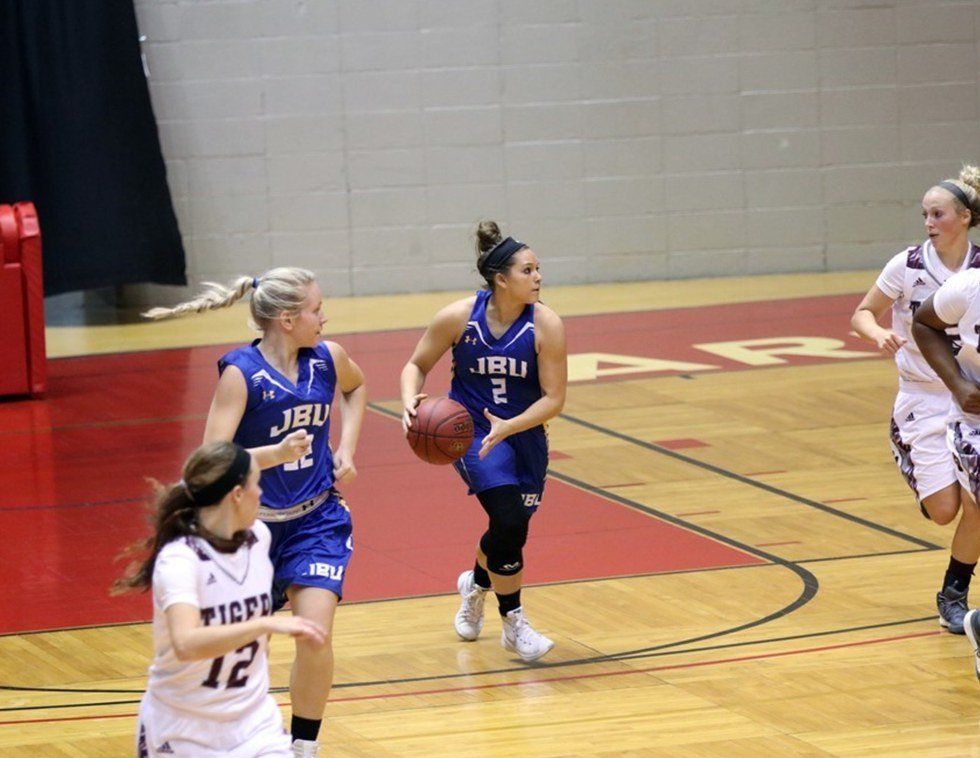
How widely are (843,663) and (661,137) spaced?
34.0 ft

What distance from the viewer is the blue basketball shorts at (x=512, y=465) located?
6.30m

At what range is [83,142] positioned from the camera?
14570 millimetres

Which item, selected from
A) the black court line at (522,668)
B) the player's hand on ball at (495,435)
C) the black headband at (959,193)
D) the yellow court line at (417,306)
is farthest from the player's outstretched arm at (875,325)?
the yellow court line at (417,306)

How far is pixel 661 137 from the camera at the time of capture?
52.4 feet

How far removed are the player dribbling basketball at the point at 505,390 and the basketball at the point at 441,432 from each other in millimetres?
67

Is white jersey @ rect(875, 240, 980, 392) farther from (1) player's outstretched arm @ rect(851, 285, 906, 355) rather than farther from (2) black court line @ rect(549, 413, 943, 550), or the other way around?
(2) black court line @ rect(549, 413, 943, 550)

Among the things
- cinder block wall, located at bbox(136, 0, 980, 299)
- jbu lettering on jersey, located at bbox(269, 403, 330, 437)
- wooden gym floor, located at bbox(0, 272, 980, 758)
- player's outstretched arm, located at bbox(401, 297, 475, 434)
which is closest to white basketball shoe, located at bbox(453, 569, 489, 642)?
wooden gym floor, located at bbox(0, 272, 980, 758)

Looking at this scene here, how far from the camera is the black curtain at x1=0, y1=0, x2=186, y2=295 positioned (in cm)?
1430

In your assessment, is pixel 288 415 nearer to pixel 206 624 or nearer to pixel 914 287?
pixel 206 624

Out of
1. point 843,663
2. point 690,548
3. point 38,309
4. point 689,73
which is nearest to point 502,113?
point 689,73

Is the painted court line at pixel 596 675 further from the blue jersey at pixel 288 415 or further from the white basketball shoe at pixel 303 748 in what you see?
the blue jersey at pixel 288 415

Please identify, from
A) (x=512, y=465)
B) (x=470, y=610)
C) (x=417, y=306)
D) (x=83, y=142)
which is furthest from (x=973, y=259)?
(x=83, y=142)

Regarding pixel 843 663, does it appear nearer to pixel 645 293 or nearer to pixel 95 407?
pixel 95 407

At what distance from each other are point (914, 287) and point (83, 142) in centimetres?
954
